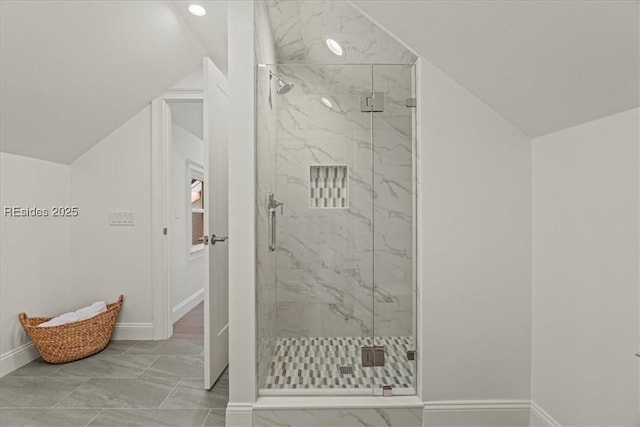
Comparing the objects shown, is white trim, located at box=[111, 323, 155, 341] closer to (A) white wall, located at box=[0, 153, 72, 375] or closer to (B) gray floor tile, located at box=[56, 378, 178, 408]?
(A) white wall, located at box=[0, 153, 72, 375]

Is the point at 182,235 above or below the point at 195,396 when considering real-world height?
above

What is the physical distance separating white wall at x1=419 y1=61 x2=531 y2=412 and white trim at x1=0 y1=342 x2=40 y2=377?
2778 millimetres

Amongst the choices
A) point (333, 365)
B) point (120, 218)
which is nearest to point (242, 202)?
point (333, 365)

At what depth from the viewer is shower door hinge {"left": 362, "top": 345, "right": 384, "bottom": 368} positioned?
2.25 metres

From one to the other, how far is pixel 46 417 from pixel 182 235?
2834mm

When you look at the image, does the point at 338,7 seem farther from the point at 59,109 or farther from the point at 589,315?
the point at 589,315

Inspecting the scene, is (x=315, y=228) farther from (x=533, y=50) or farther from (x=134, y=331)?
(x=134, y=331)

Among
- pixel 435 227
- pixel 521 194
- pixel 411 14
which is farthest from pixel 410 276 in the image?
pixel 411 14

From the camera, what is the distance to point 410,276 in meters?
2.23

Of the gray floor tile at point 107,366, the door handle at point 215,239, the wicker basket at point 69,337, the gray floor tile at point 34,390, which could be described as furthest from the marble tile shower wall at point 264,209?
the wicker basket at point 69,337

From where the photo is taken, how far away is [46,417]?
2.20 m

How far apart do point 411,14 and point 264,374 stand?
198 centimetres

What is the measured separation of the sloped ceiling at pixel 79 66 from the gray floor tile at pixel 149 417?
1.90m

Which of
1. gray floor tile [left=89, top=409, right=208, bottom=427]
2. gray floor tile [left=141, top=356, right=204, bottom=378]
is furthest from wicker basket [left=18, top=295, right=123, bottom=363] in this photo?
gray floor tile [left=89, top=409, right=208, bottom=427]
